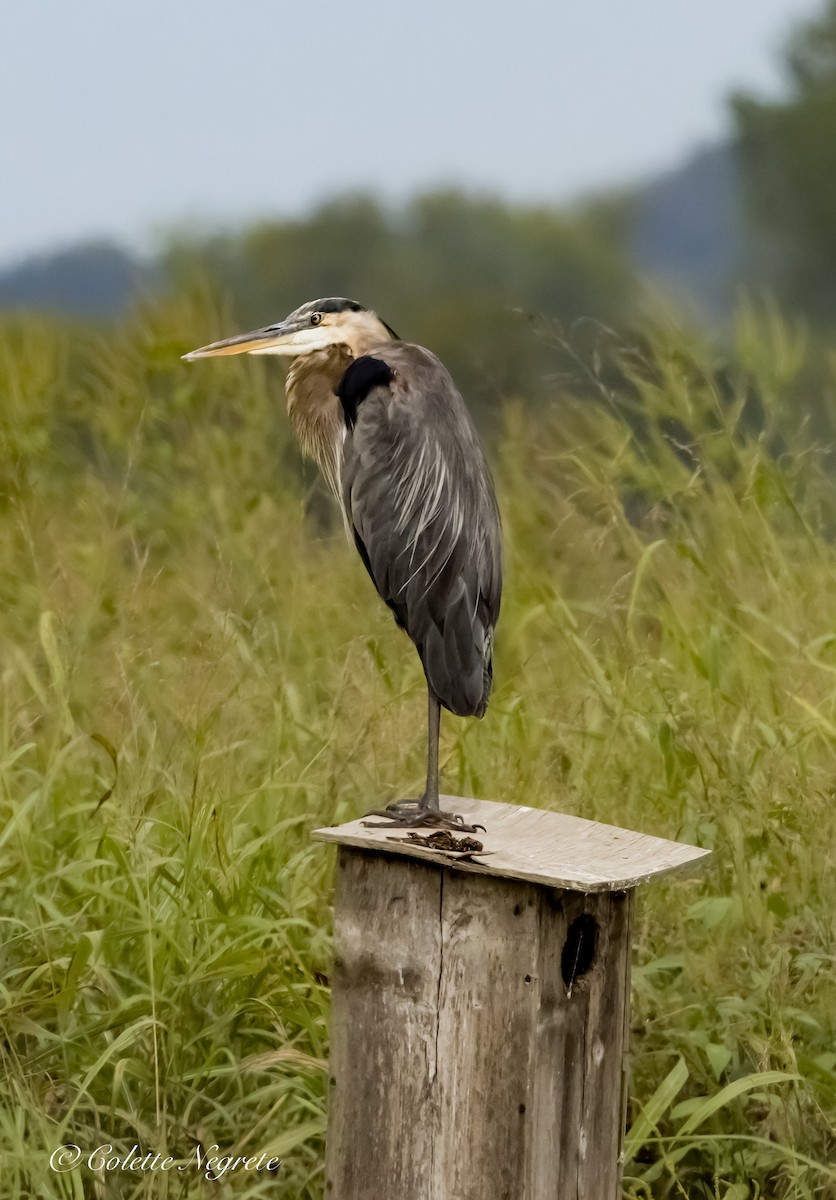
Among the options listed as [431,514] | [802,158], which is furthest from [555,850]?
[802,158]

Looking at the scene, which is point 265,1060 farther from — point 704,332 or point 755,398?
point 755,398

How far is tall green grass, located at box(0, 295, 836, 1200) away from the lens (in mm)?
2170

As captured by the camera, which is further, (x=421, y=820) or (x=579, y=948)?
(x=421, y=820)

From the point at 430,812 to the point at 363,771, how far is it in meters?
0.56


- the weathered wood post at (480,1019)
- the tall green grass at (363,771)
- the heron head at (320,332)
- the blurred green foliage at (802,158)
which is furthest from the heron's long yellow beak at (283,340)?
the blurred green foliage at (802,158)

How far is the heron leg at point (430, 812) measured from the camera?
2041 mm

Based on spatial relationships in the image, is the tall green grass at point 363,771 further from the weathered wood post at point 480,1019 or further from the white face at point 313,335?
the white face at point 313,335

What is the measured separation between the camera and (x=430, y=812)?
2.09 metres

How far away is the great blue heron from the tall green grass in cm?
34

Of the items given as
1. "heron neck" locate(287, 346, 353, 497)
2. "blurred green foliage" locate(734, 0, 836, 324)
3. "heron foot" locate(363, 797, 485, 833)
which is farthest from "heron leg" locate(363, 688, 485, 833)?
"blurred green foliage" locate(734, 0, 836, 324)

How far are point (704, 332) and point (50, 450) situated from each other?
2015 mm

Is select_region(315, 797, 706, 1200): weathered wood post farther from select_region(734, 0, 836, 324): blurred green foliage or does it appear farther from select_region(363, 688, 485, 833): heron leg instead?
select_region(734, 0, 836, 324): blurred green foliage

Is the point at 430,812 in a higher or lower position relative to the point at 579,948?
higher

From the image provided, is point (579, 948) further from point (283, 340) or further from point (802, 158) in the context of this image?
point (802, 158)
